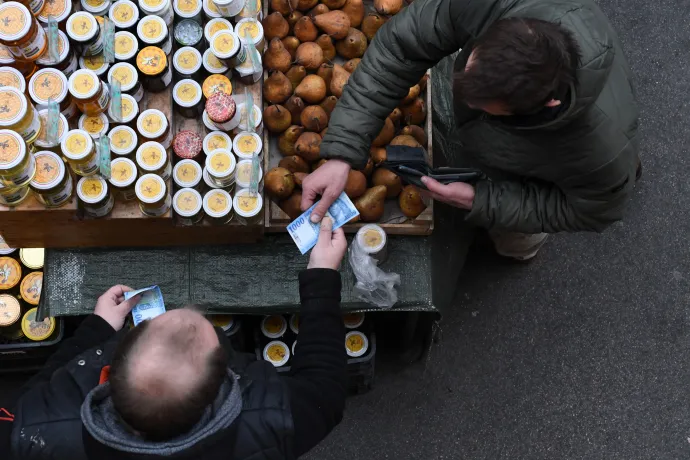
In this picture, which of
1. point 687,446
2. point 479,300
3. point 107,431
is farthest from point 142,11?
point 687,446

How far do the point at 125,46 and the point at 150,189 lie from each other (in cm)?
58

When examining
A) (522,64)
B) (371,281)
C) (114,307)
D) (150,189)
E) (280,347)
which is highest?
(522,64)

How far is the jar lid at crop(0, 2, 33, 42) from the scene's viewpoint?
221 cm

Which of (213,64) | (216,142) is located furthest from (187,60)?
(216,142)

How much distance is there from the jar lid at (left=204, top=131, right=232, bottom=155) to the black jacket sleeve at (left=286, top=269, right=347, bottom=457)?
75cm

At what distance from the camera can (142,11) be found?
2.56 meters

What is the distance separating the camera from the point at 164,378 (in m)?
1.45

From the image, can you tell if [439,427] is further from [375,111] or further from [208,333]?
[208,333]

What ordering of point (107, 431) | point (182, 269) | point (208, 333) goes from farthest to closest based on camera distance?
point (182, 269) < point (208, 333) < point (107, 431)

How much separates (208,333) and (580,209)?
4.42ft

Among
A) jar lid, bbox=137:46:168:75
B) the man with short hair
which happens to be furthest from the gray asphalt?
jar lid, bbox=137:46:168:75

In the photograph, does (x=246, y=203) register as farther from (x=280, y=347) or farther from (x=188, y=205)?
(x=280, y=347)

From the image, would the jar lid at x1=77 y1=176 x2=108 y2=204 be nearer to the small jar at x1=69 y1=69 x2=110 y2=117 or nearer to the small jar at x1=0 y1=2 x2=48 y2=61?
the small jar at x1=69 y1=69 x2=110 y2=117

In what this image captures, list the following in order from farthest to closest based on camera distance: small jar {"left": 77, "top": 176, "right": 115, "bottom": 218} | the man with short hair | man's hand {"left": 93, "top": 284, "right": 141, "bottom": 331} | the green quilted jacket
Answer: small jar {"left": 77, "top": 176, "right": 115, "bottom": 218} < man's hand {"left": 93, "top": 284, "right": 141, "bottom": 331} < the green quilted jacket < the man with short hair
